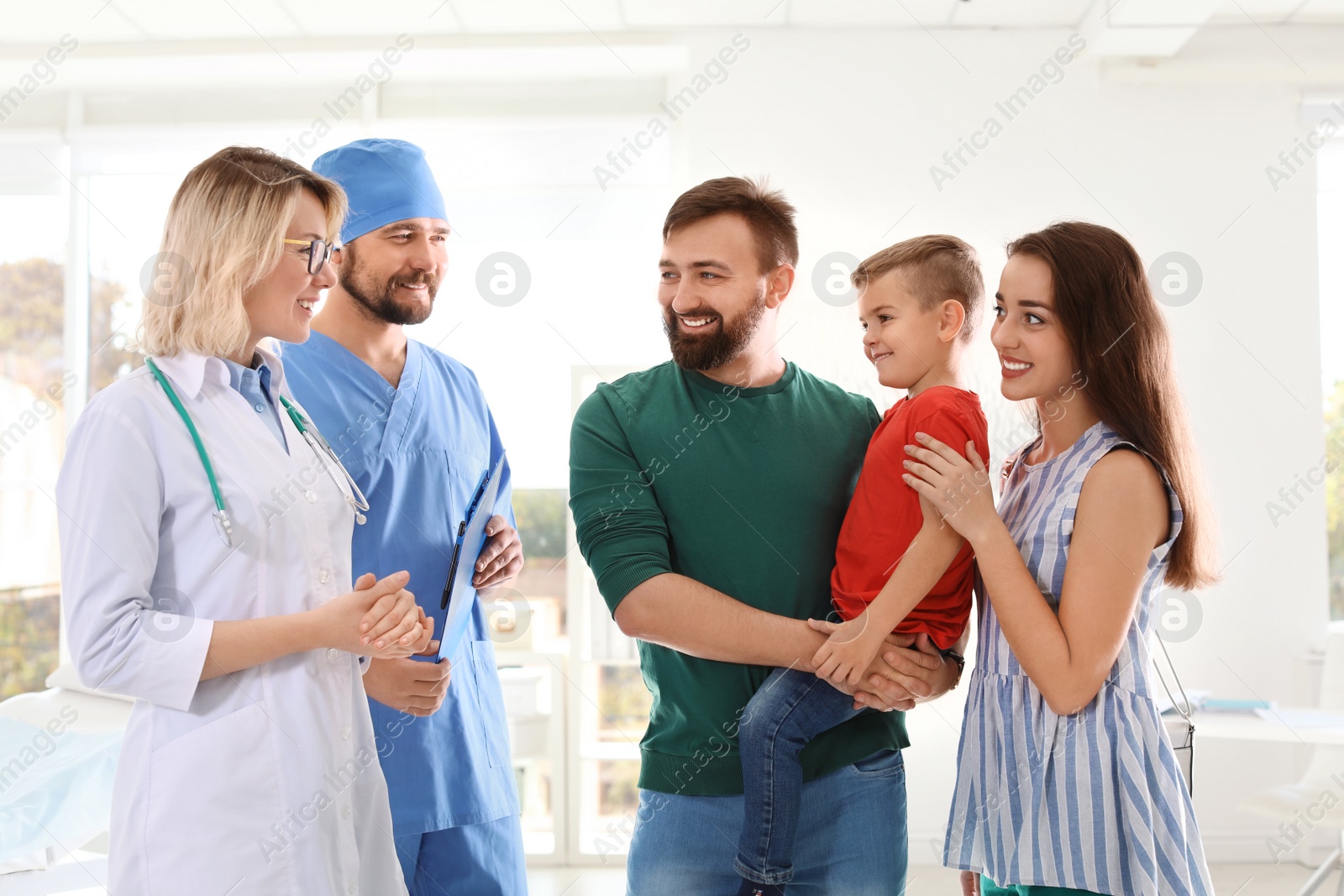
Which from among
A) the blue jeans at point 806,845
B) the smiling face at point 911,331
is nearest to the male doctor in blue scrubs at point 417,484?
the blue jeans at point 806,845

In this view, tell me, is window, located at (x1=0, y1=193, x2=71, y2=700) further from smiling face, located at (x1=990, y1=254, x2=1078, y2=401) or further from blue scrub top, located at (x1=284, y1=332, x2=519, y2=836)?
smiling face, located at (x1=990, y1=254, x2=1078, y2=401)

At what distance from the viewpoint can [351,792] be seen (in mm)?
1230

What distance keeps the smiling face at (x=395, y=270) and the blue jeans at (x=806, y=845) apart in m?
1.11

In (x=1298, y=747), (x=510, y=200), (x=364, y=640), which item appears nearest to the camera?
(x=364, y=640)

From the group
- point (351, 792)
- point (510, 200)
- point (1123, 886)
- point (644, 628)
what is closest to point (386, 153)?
point (644, 628)

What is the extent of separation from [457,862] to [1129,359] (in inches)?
57.7

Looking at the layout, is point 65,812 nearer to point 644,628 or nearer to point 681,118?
point 644,628

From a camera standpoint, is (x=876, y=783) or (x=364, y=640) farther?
(x=876, y=783)

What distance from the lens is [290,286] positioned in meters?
1.27

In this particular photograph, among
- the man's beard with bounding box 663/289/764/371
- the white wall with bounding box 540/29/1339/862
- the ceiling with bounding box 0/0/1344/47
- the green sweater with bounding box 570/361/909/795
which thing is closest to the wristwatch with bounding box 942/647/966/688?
the green sweater with bounding box 570/361/909/795

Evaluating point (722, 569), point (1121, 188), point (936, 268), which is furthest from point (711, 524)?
point (1121, 188)

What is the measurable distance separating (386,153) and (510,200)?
7.79 ft

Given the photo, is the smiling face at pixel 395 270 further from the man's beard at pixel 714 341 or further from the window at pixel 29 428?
the window at pixel 29 428

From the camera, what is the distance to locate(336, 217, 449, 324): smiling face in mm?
1941
